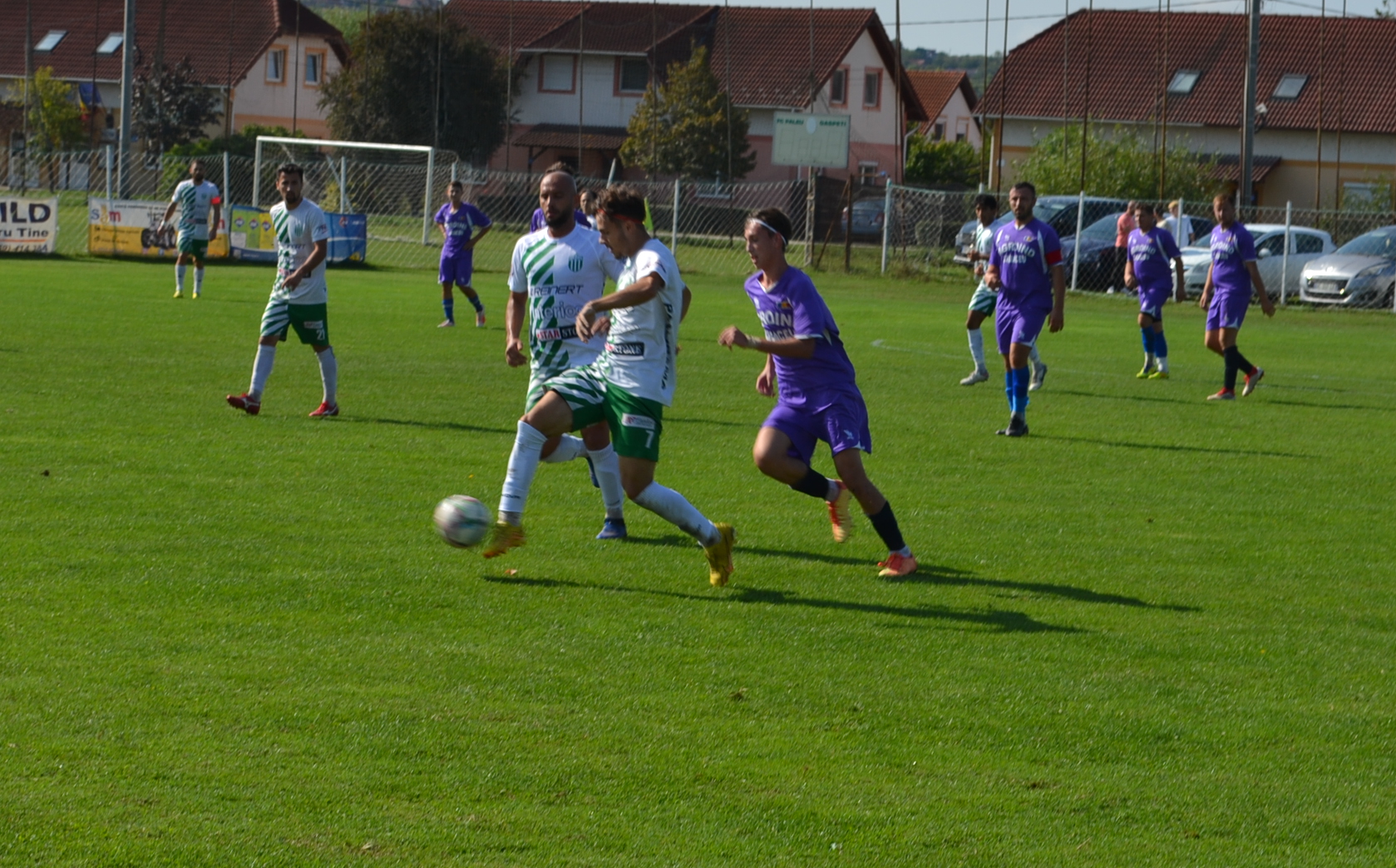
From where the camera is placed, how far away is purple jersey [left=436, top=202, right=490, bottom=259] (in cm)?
2208

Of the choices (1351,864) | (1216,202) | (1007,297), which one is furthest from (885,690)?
(1216,202)

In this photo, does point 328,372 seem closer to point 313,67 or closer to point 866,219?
point 866,219

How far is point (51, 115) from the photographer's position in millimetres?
59344

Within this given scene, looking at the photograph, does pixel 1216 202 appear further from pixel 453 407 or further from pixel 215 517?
pixel 215 517

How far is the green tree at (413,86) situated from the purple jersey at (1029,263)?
147 ft

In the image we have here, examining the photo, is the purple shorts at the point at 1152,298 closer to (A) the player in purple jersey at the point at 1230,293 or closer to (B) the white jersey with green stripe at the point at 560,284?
(A) the player in purple jersey at the point at 1230,293

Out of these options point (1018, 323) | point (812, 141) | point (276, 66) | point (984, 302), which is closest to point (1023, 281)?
point (1018, 323)

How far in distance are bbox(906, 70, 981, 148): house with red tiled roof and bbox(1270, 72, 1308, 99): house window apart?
30954 mm

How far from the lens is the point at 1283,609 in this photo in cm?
770

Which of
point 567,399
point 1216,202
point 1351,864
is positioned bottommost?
point 1351,864

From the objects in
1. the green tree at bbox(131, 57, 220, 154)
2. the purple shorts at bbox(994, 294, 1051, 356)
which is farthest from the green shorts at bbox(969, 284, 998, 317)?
the green tree at bbox(131, 57, 220, 154)

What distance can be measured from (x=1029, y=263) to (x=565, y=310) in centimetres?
599

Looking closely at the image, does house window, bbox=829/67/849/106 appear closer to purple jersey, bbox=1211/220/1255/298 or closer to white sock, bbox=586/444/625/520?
purple jersey, bbox=1211/220/1255/298

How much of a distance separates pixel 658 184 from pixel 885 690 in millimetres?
39367
